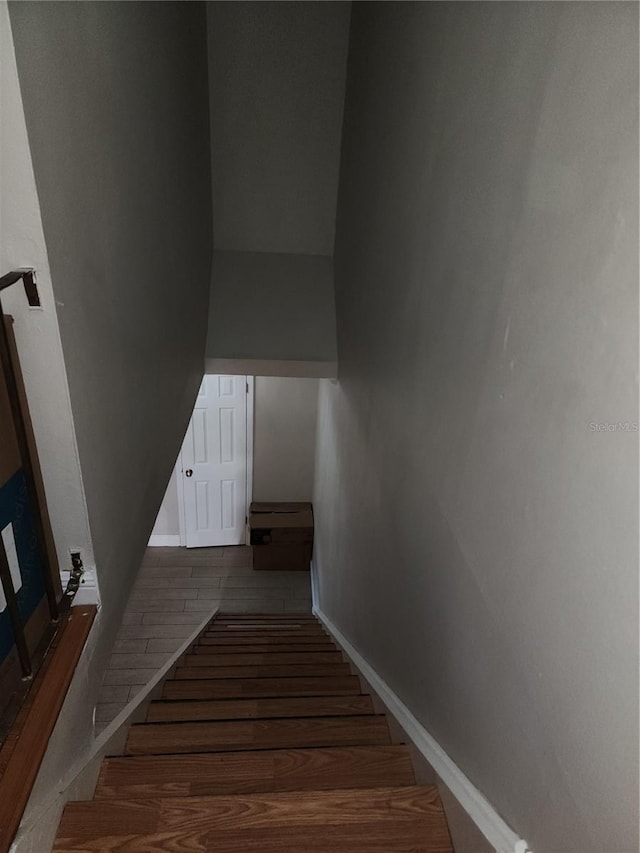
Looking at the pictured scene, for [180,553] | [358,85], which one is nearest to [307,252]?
[358,85]

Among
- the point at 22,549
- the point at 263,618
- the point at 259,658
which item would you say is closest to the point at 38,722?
the point at 22,549

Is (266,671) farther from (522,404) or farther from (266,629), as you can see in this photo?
(522,404)

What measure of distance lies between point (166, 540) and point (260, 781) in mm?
3879

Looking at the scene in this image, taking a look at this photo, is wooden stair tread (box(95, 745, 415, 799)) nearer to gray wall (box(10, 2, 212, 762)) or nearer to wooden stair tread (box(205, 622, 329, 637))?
gray wall (box(10, 2, 212, 762))

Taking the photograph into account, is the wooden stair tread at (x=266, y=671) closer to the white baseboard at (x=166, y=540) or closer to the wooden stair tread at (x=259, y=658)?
the wooden stair tread at (x=259, y=658)

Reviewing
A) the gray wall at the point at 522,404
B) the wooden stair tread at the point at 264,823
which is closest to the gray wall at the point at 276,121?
the gray wall at the point at 522,404

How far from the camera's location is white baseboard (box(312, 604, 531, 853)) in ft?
3.24

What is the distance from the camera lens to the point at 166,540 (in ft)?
16.9

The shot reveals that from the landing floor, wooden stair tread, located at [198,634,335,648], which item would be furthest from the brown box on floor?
wooden stair tread, located at [198,634,335,648]

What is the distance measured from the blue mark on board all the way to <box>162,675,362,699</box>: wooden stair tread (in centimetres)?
127

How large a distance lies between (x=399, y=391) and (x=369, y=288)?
787 mm

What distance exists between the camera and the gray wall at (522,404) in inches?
26.4

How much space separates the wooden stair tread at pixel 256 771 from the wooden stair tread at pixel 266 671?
39.1 inches

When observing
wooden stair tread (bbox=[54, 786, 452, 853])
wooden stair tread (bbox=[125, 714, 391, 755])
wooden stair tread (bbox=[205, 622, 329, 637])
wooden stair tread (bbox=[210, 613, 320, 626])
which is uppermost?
wooden stair tread (bbox=[54, 786, 452, 853])
